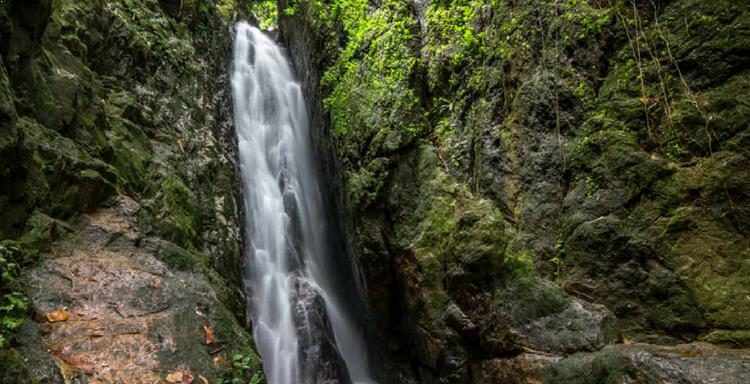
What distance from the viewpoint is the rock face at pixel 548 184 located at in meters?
5.51

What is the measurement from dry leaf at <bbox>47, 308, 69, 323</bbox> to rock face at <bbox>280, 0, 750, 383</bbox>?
5.18 metres

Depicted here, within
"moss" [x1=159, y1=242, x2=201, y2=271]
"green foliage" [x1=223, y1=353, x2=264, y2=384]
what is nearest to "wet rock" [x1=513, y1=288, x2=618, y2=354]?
"green foliage" [x1=223, y1=353, x2=264, y2=384]

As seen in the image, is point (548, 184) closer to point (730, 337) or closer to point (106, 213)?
point (730, 337)

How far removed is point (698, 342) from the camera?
522 centimetres

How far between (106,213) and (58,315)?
187 centimetres

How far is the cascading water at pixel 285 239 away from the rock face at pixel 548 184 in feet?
5.23

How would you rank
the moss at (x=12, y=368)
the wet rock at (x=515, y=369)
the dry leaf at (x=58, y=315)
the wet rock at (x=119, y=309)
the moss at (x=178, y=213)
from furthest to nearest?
the moss at (x=178, y=213), the wet rock at (x=515, y=369), the dry leaf at (x=58, y=315), the wet rock at (x=119, y=309), the moss at (x=12, y=368)

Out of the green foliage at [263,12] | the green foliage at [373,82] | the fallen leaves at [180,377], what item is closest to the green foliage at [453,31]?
the green foliage at [373,82]

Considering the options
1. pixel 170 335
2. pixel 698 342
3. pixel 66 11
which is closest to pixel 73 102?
pixel 66 11

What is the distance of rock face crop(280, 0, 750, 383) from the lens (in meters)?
5.51

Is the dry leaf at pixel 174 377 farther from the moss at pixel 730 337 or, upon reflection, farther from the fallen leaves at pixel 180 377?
the moss at pixel 730 337

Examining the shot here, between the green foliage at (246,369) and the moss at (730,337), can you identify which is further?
the moss at (730,337)

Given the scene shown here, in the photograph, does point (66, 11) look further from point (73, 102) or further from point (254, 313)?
point (254, 313)

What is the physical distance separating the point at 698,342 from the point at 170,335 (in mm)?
5716
